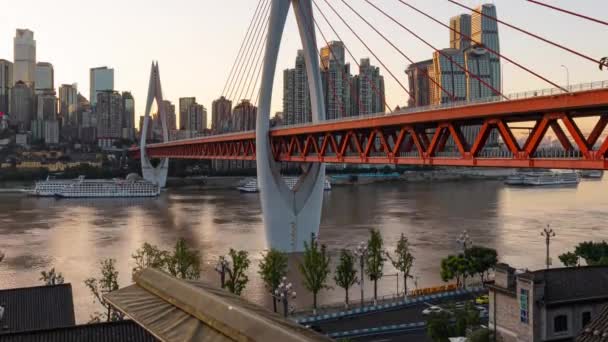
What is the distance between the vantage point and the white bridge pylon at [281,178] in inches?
980

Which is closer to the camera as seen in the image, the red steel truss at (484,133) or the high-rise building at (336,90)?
the red steel truss at (484,133)

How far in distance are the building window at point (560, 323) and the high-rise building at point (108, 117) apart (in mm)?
128097

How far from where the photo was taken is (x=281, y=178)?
25.4 metres

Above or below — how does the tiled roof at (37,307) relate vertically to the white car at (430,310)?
above

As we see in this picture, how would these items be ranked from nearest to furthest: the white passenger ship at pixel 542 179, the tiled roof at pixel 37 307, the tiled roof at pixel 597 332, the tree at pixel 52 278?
1. the tiled roof at pixel 597 332
2. the tiled roof at pixel 37 307
3. the tree at pixel 52 278
4. the white passenger ship at pixel 542 179

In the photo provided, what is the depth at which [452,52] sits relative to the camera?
5638 cm

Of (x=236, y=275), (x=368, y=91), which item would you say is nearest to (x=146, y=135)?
(x=368, y=91)

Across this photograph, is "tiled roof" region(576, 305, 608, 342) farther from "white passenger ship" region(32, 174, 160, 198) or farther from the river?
"white passenger ship" region(32, 174, 160, 198)

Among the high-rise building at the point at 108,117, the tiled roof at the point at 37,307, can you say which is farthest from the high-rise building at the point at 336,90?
the high-rise building at the point at 108,117

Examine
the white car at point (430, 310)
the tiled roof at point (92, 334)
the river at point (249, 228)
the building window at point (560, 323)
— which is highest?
the tiled roof at point (92, 334)

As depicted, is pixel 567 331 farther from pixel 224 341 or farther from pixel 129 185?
pixel 129 185

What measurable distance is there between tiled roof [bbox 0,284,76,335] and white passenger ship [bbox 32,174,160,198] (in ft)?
167

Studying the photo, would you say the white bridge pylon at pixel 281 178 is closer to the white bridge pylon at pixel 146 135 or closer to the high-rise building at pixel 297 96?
the high-rise building at pixel 297 96

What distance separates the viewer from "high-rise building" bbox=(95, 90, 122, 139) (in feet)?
438
